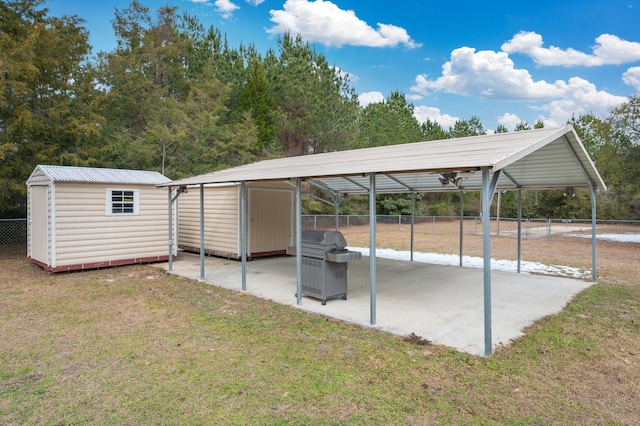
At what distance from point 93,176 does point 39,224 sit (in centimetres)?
169

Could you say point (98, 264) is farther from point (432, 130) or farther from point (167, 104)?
point (432, 130)

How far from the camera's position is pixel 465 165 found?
3871mm

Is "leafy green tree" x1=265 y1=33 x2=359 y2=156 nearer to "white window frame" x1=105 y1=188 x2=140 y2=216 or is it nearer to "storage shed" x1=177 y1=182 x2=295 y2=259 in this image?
"storage shed" x1=177 y1=182 x2=295 y2=259

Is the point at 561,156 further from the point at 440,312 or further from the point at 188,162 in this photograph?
the point at 188,162

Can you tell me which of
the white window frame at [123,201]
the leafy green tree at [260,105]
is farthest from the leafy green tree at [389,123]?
the white window frame at [123,201]

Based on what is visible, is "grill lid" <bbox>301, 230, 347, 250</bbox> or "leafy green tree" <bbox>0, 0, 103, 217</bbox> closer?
"grill lid" <bbox>301, 230, 347, 250</bbox>

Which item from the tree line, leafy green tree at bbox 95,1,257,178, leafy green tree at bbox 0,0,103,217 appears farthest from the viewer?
leafy green tree at bbox 95,1,257,178

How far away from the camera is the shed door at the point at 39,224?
327 inches

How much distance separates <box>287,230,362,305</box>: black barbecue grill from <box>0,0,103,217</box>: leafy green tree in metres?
9.65

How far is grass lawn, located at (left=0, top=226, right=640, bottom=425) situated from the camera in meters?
2.85

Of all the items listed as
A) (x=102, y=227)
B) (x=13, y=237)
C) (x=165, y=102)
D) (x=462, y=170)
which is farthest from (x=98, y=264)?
(x=165, y=102)

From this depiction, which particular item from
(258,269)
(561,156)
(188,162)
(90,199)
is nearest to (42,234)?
(90,199)

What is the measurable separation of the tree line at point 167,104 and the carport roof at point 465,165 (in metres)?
6.78

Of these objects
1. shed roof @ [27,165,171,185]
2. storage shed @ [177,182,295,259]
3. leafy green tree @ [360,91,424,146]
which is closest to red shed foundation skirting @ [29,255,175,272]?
storage shed @ [177,182,295,259]
